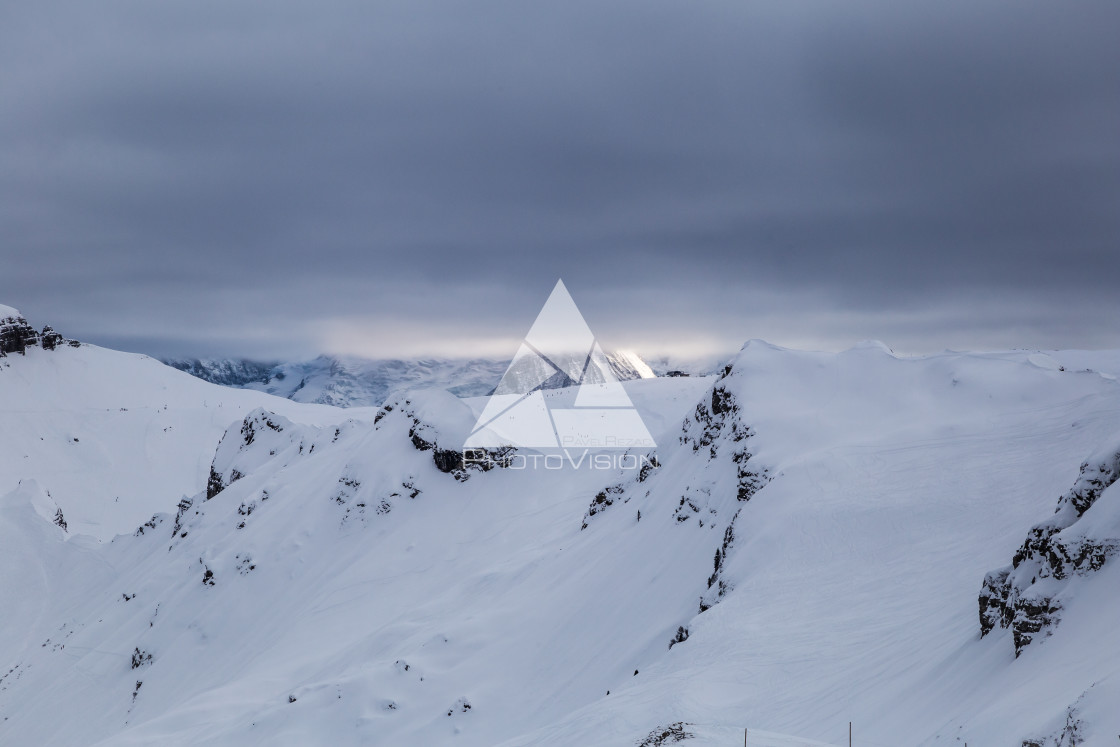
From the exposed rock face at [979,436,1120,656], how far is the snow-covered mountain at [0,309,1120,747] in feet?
0.23

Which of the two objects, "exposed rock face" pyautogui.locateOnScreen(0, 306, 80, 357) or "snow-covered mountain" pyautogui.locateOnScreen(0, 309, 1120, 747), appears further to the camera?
"exposed rock face" pyautogui.locateOnScreen(0, 306, 80, 357)

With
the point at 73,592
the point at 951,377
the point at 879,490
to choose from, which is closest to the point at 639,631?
the point at 879,490

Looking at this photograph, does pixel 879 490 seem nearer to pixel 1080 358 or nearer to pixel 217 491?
pixel 1080 358

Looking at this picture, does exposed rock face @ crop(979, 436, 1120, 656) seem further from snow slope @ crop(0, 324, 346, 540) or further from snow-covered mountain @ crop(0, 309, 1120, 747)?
snow slope @ crop(0, 324, 346, 540)

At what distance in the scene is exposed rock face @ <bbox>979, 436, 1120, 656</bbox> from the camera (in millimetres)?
15008

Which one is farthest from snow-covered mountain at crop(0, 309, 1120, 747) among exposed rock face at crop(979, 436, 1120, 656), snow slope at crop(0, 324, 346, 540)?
snow slope at crop(0, 324, 346, 540)

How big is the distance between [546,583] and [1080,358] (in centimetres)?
3978

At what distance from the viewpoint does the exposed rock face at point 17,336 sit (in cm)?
15150

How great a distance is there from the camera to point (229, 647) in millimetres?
52844

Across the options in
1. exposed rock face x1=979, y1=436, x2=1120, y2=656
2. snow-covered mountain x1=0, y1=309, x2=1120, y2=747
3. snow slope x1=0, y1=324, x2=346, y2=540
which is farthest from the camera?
snow slope x1=0, y1=324, x2=346, y2=540
